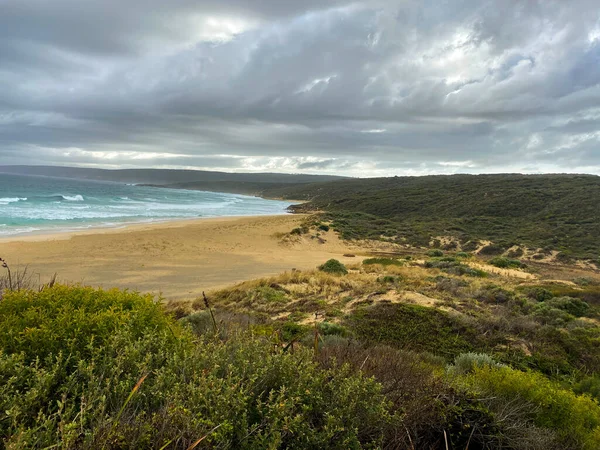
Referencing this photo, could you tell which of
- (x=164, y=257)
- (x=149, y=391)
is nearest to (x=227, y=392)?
(x=149, y=391)

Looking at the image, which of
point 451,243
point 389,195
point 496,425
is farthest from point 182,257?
point 389,195

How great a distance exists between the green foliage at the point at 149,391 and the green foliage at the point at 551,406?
5.64 feet

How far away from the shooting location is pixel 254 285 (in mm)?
12281

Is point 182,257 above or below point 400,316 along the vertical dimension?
below

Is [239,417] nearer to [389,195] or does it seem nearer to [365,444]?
[365,444]

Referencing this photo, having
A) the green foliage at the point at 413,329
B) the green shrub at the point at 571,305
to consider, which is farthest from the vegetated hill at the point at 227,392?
the green shrub at the point at 571,305

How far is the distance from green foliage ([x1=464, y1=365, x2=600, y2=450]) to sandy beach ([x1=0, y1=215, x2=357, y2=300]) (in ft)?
33.1

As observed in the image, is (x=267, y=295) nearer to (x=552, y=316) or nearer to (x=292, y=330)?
(x=292, y=330)

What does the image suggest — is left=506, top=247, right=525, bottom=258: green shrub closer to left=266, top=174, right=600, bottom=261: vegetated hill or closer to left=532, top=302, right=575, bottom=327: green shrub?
left=266, top=174, right=600, bottom=261: vegetated hill

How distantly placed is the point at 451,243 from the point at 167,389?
3274cm

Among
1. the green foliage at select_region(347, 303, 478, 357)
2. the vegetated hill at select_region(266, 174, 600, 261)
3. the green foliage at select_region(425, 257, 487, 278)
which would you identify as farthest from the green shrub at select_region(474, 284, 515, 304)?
the vegetated hill at select_region(266, 174, 600, 261)

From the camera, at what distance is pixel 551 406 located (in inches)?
140

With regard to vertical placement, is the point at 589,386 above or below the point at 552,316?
above

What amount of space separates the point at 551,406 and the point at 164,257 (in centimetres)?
1904
